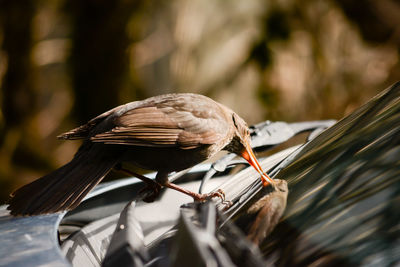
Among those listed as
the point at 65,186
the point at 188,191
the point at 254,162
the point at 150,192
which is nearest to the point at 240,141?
the point at 254,162

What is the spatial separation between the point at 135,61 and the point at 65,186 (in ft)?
15.4

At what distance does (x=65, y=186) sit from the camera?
1.85 metres

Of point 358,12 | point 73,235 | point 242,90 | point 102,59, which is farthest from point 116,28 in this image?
point 73,235

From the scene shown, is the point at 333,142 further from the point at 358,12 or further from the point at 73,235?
the point at 358,12

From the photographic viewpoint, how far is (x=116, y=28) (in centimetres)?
634

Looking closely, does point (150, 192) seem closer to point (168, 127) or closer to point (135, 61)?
point (168, 127)

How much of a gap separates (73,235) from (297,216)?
83cm

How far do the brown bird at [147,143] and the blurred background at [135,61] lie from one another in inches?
159

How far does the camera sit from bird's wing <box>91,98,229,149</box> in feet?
6.91

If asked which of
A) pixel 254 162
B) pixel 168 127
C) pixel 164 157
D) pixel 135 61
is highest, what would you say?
pixel 135 61

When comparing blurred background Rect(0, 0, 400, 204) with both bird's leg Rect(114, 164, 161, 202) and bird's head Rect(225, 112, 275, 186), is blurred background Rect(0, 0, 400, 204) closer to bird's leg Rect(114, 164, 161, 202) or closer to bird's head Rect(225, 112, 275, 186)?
bird's head Rect(225, 112, 275, 186)

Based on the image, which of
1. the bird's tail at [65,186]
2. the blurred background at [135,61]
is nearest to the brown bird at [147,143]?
the bird's tail at [65,186]

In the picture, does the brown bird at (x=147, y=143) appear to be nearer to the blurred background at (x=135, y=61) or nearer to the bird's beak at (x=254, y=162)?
the bird's beak at (x=254, y=162)

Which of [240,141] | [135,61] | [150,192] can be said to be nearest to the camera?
[150,192]
